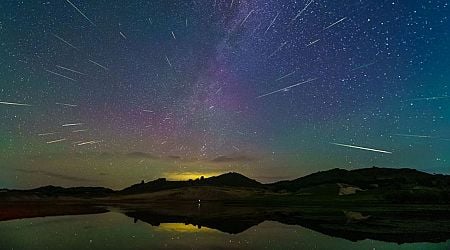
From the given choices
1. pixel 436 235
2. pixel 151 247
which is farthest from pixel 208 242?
pixel 436 235

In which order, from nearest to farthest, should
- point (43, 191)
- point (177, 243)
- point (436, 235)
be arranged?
point (177, 243) < point (436, 235) < point (43, 191)

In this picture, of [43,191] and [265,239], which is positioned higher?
[43,191]

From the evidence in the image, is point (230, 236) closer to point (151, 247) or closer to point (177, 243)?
point (177, 243)

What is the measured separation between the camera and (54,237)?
28062mm

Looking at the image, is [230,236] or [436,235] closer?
[230,236]

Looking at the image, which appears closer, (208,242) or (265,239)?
(208,242)

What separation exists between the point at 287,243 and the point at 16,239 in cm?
1808

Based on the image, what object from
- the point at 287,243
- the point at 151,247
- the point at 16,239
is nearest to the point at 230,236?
the point at 287,243

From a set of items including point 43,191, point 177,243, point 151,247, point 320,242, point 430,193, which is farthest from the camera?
point 43,191

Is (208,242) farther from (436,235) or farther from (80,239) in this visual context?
(436,235)

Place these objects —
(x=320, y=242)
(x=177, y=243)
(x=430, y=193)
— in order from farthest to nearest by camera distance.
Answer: (x=430, y=193), (x=320, y=242), (x=177, y=243)

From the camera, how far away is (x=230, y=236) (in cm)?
2791

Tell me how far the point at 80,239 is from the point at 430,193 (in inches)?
6721

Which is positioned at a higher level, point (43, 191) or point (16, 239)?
point (43, 191)
